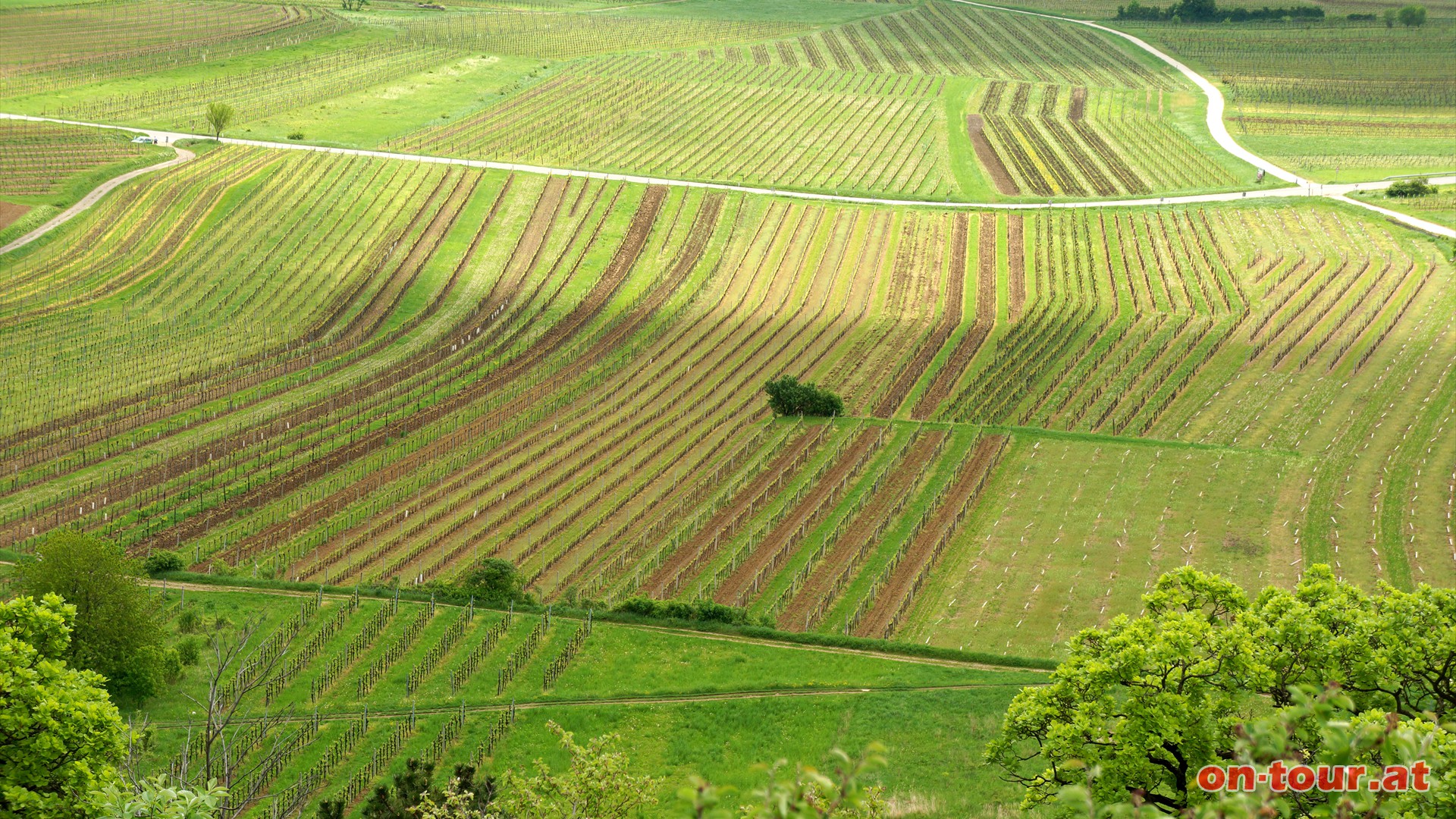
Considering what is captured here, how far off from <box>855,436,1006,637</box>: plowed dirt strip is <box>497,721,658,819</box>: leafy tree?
22.6 m

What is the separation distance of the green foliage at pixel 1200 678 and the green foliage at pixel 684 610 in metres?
22.2

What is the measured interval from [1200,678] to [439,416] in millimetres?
56855

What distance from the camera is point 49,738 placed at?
94.5 feet

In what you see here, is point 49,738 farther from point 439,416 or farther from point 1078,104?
point 1078,104

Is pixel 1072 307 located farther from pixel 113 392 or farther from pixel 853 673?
pixel 113 392

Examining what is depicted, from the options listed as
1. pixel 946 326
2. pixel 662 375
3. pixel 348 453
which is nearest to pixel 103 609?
pixel 348 453

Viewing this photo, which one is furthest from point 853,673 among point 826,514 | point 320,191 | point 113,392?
point 320,191

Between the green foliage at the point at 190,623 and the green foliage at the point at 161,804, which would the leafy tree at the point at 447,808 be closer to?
the green foliage at the point at 161,804

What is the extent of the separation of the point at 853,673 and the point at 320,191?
87897mm

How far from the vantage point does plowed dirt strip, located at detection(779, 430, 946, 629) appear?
58397mm

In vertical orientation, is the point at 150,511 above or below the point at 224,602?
above

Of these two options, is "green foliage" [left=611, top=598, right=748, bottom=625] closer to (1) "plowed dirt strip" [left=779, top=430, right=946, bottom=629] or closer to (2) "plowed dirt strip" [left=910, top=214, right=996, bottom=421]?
(1) "plowed dirt strip" [left=779, top=430, right=946, bottom=629]

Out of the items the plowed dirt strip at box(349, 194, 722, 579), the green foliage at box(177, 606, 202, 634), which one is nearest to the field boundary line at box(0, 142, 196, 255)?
the plowed dirt strip at box(349, 194, 722, 579)

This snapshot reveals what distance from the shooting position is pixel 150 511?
67.7 meters
